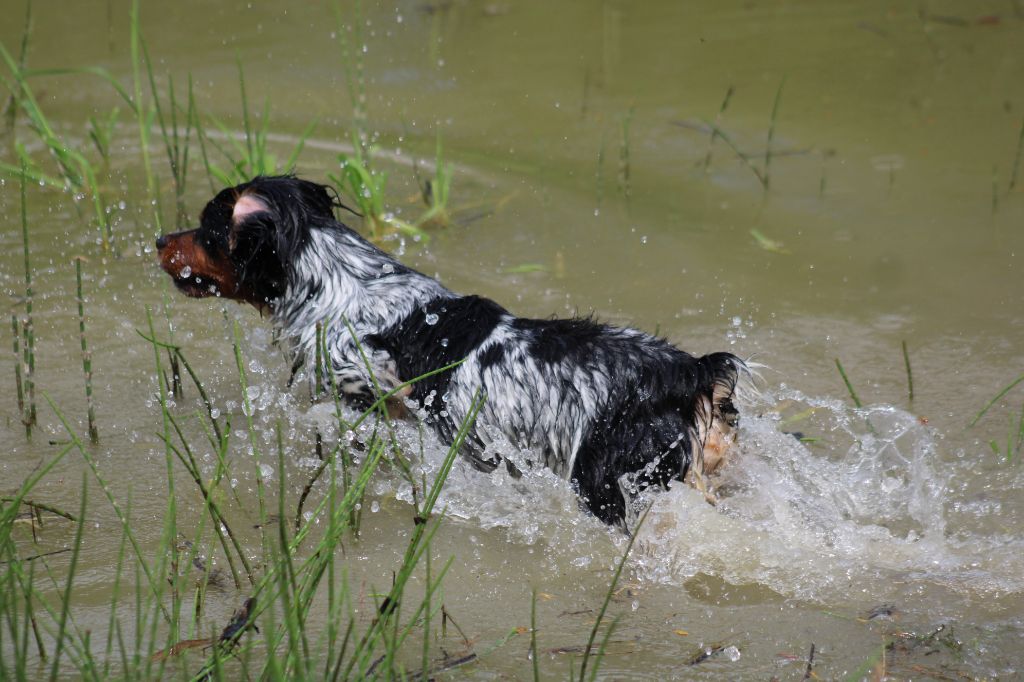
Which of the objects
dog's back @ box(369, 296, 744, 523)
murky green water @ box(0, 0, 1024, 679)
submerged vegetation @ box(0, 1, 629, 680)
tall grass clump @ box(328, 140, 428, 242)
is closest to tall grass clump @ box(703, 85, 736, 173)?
murky green water @ box(0, 0, 1024, 679)

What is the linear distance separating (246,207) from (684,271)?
2.46 meters

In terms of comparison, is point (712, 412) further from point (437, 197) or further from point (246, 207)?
point (437, 197)

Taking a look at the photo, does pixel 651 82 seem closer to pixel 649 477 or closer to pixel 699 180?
pixel 699 180

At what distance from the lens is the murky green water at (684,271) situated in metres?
3.61

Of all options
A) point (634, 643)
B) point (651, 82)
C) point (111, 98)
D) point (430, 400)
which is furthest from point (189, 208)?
point (634, 643)

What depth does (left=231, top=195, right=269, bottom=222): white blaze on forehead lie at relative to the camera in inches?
167

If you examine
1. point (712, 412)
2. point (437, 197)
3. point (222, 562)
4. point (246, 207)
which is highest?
point (246, 207)

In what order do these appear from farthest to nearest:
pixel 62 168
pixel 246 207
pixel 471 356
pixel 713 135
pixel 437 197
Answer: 1. pixel 713 135
2. pixel 62 168
3. pixel 437 197
4. pixel 246 207
5. pixel 471 356

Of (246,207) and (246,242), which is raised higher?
(246,207)

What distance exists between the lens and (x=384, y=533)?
154 inches

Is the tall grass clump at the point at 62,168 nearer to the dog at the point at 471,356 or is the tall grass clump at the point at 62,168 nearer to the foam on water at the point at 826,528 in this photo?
the dog at the point at 471,356

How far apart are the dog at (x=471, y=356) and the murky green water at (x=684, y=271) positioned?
19cm

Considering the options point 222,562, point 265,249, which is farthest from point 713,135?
point 222,562

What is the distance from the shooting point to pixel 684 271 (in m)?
5.82
